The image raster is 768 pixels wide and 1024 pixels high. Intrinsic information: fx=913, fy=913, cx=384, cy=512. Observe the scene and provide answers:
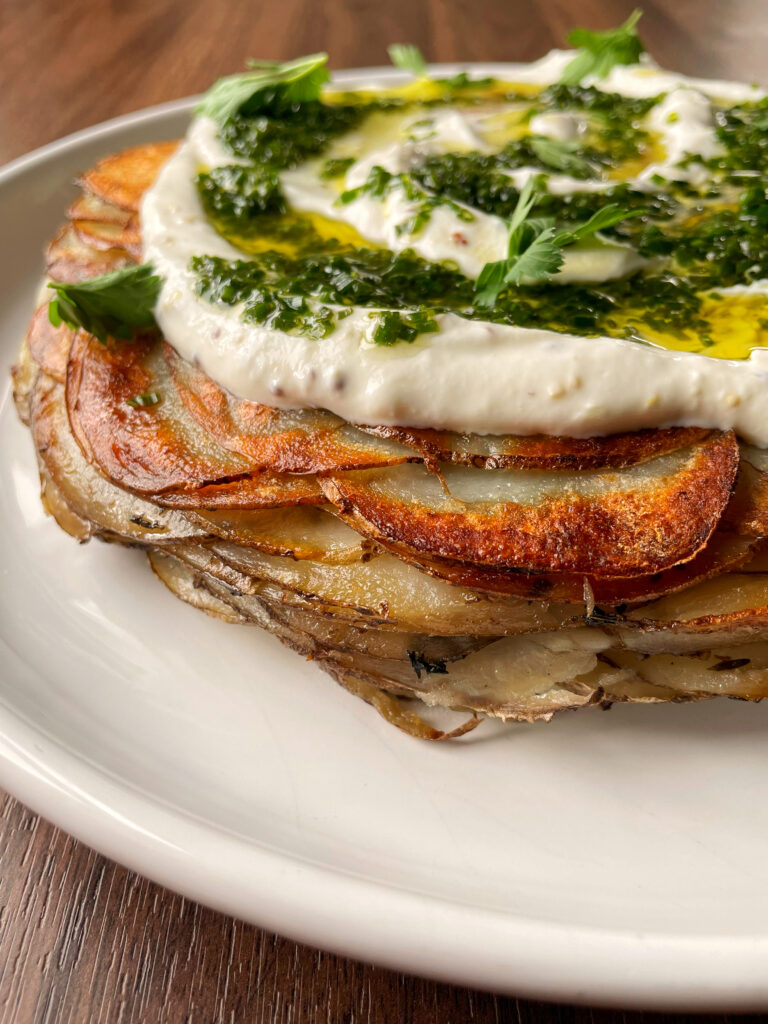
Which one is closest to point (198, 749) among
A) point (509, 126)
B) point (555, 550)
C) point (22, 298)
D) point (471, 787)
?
point (471, 787)

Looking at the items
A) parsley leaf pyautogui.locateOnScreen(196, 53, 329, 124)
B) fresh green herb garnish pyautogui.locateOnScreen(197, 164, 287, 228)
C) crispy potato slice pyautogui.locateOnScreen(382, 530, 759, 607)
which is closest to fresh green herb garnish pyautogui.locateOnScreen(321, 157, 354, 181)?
fresh green herb garnish pyautogui.locateOnScreen(197, 164, 287, 228)

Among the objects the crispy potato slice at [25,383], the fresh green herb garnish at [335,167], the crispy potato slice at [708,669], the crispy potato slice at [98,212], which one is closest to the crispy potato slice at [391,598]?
the crispy potato slice at [708,669]

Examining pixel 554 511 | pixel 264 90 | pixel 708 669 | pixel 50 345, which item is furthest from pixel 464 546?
pixel 264 90

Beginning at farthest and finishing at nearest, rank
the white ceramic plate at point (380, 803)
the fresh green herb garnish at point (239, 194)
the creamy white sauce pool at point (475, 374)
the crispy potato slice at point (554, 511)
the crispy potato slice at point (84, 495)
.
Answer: the fresh green herb garnish at point (239, 194) < the crispy potato slice at point (84, 495) < the creamy white sauce pool at point (475, 374) < the crispy potato slice at point (554, 511) < the white ceramic plate at point (380, 803)

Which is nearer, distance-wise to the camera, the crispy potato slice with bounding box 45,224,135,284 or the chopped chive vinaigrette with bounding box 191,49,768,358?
the chopped chive vinaigrette with bounding box 191,49,768,358

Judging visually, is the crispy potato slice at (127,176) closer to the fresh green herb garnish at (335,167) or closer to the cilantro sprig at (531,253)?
the fresh green herb garnish at (335,167)

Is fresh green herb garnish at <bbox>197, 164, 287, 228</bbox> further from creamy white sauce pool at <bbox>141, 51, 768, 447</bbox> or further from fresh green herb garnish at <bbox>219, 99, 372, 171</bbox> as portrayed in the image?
creamy white sauce pool at <bbox>141, 51, 768, 447</bbox>

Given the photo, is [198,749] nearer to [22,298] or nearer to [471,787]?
[471,787]
